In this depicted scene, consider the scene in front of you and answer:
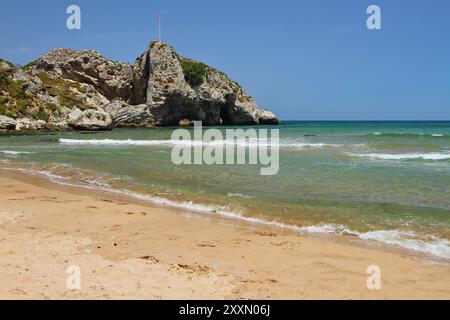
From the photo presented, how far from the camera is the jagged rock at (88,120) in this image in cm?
5319

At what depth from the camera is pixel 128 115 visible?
6606cm

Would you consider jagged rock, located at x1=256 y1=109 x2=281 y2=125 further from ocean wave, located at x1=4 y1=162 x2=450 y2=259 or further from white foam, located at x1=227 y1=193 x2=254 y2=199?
ocean wave, located at x1=4 y1=162 x2=450 y2=259

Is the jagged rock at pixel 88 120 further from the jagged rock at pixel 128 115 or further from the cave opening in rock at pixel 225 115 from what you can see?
the cave opening in rock at pixel 225 115

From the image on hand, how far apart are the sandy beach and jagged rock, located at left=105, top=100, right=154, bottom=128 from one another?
58.1 meters

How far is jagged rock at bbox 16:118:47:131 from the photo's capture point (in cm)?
4809

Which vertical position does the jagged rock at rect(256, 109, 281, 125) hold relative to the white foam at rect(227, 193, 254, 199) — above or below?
above

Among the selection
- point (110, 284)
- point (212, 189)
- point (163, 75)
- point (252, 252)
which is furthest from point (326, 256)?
point (163, 75)

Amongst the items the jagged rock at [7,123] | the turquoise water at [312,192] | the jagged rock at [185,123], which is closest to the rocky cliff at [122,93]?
the jagged rock at [185,123]

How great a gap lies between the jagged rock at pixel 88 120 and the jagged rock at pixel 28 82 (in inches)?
267

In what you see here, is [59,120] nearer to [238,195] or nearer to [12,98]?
[12,98]

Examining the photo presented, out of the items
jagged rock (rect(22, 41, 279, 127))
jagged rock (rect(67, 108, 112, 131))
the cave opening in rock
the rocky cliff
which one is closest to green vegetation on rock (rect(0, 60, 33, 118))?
the rocky cliff

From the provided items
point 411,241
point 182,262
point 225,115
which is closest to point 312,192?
point 411,241

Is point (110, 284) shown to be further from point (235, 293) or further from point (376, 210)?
point (376, 210)

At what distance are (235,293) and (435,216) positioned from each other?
5643 mm
